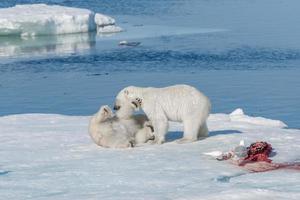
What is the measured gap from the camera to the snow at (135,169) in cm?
505

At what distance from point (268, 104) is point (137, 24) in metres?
13.6

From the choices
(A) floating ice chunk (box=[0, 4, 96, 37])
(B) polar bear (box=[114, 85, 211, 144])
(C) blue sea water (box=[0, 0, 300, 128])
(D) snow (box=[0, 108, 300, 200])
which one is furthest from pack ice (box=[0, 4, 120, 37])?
(B) polar bear (box=[114, 85, 211, 144])

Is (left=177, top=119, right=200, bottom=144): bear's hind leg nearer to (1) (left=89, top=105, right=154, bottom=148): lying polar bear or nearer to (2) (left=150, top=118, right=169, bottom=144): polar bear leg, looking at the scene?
(2) (left=150, top=118, right=169, bottom=144): polar bear leg

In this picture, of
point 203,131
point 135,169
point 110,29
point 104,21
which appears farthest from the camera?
point 104,21

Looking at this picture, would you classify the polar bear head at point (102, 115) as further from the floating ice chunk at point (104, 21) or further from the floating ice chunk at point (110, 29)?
the floating ice chunk at point (104, 21)

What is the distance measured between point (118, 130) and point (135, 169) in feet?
3.61

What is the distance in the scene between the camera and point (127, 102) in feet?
23.1

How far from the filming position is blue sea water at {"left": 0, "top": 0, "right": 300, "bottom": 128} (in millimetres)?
13273

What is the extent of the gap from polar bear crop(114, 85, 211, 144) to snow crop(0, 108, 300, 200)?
0.51 feet

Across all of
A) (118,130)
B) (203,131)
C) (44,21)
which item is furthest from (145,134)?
(44,21)

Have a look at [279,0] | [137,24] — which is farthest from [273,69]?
[279,0]

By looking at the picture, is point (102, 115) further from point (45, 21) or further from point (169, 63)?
point (45, 21)

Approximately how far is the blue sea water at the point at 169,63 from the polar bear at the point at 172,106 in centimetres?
427

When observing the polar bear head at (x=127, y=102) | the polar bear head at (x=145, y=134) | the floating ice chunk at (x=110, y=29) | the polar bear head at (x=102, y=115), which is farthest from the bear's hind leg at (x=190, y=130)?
the floating ice chunk at (x=110, y=29)
